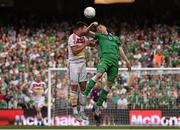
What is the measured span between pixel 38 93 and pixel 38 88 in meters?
0.24

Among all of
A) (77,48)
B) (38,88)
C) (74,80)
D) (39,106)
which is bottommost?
(39,106)

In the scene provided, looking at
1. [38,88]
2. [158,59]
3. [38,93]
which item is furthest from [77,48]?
[158,59]

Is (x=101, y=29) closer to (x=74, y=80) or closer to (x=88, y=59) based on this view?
(x=74, y=80)

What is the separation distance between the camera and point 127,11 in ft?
113

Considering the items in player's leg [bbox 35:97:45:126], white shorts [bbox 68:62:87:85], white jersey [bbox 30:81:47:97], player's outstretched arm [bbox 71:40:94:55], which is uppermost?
player's outstretched arm [bbox 71:40:94:55]

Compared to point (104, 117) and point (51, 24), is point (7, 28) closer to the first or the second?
point (51, 24)

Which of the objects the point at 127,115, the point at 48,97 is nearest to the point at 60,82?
the point at 48,97

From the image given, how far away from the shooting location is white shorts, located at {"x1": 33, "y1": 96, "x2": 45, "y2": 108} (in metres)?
24.1

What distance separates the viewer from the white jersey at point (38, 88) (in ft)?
80.6

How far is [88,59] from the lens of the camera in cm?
2712

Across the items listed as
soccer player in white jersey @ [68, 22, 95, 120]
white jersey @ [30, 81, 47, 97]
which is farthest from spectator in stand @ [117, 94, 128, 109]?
soccer player in white jersey @ [68, 22, 95, 120]

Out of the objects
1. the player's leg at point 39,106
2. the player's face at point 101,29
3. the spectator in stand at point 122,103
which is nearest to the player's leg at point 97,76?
the player's face at point 101,29

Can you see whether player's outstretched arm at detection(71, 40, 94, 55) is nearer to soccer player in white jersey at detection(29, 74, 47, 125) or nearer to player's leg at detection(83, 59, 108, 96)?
player's leg at detection(83, 59, 108, 96)

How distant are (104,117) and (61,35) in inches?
384
